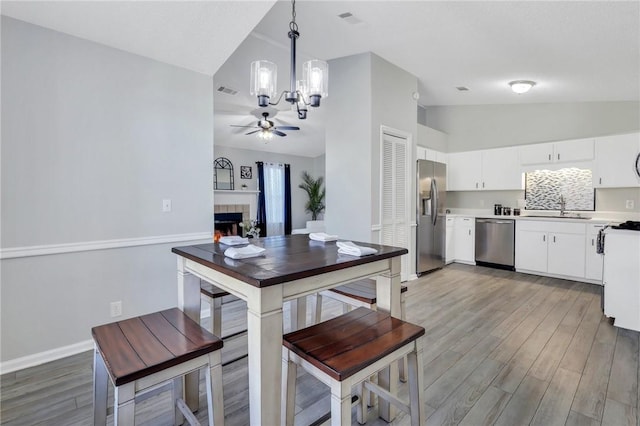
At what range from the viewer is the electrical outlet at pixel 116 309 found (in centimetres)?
265

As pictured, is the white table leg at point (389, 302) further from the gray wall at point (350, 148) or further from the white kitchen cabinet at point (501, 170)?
the white kitchen cabinet at point (501, 170)

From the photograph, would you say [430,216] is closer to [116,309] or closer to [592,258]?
[592,258]

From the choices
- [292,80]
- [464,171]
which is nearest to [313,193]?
[464,171]

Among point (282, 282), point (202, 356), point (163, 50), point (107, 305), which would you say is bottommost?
point (107, 305)

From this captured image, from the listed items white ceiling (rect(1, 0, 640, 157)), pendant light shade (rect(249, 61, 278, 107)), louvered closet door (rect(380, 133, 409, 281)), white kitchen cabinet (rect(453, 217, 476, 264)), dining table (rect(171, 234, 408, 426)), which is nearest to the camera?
dining table (rect(171, 234, 408, 426))

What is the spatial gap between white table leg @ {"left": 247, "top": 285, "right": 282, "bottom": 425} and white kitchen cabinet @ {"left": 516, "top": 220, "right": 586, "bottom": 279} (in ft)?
16.7

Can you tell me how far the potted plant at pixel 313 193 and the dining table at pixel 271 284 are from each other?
803cm

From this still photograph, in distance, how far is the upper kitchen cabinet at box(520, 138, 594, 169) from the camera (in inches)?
186

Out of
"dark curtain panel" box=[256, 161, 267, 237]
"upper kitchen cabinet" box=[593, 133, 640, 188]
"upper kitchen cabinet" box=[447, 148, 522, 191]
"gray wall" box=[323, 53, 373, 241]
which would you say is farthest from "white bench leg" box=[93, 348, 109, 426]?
"dark curtain panel" box=[256, 161, 267, 237]

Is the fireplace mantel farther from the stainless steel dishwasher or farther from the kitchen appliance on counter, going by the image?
the kitchen appliance on counter

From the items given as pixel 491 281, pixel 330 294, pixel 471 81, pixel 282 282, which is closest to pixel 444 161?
pixel 471 81

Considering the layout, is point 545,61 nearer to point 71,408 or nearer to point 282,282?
point 282,282

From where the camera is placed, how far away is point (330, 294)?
2059 millimetres

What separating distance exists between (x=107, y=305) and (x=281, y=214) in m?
6.94
